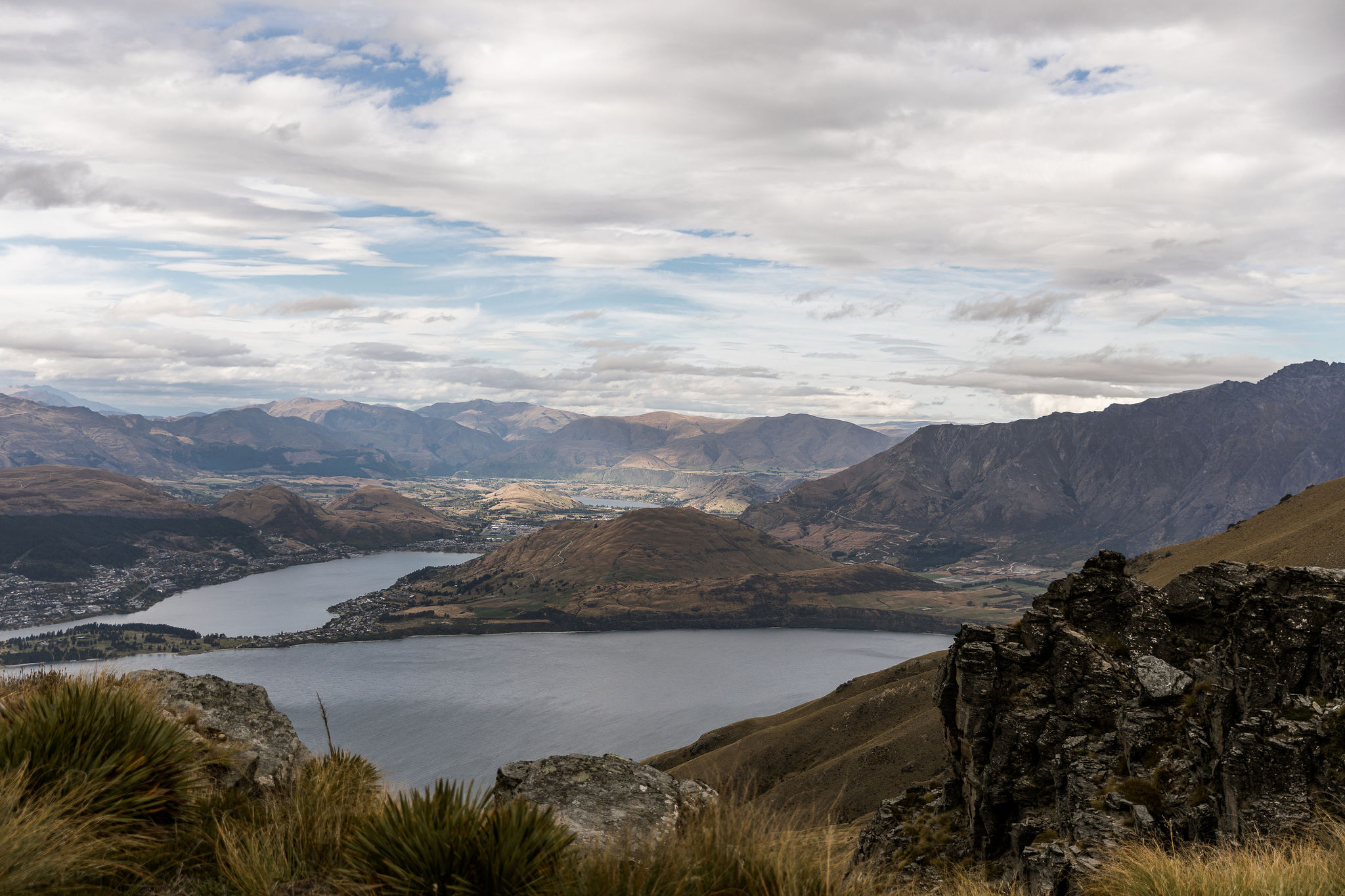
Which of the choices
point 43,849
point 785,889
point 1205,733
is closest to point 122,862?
point 43,849

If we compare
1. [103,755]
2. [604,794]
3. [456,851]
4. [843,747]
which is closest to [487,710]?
[843,747]

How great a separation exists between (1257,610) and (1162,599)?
20.3 feet

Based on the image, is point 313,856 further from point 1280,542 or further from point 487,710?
point 487,710

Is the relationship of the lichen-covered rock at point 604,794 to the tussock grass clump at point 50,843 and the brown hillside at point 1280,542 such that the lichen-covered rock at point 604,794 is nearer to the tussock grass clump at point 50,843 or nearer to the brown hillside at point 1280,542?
the tussock grass clump at point 50,843

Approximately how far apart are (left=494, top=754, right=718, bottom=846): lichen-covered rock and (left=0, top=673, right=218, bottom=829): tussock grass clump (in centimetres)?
369

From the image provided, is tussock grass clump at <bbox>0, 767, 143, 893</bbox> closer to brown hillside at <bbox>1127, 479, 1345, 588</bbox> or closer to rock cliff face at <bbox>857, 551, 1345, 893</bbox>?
rock cliff face at <bbox>857, 551, 1345, 893</bbox>

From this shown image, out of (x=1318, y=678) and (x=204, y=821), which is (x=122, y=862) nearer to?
(x=204, y=821)

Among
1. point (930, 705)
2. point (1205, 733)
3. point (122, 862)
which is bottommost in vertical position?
point (930, 705)

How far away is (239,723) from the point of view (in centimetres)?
1241

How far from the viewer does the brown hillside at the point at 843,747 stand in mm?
63375

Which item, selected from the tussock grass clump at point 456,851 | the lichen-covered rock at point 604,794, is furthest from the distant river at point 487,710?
the tussock grass clump at point 456,851

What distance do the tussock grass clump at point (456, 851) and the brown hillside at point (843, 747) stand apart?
1897 inches

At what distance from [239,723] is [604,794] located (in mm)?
5861

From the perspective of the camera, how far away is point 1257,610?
2278cm
